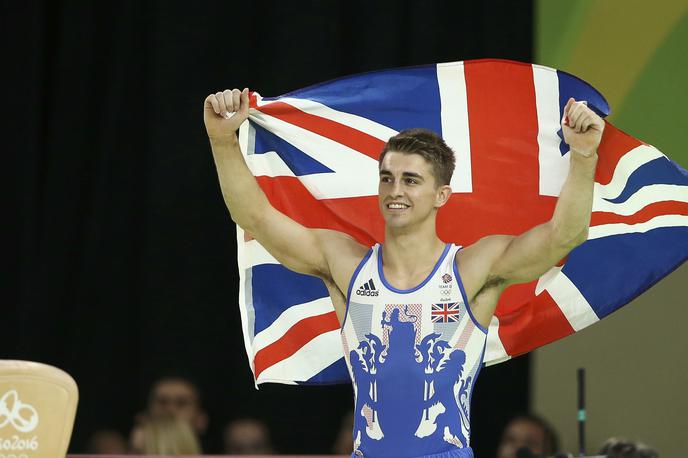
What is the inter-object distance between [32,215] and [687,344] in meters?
2.57

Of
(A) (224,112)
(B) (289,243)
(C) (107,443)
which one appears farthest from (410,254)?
(C) (107,443)

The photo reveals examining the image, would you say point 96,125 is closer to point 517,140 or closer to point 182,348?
point 182,348

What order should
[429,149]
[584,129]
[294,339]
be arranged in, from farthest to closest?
[294,339], [429,149], [584,129]

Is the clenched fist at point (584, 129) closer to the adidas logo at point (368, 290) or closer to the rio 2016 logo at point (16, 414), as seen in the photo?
the adidas logo at point (368, 290)

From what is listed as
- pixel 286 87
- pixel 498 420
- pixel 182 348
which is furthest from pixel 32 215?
pixel 498 420

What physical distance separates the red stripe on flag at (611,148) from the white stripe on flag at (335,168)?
613mm

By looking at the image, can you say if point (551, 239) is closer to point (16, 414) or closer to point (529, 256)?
point (529, 256)

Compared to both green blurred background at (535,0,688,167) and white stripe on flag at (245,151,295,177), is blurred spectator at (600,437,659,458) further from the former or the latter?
green blurred background at (535,0,688,167)

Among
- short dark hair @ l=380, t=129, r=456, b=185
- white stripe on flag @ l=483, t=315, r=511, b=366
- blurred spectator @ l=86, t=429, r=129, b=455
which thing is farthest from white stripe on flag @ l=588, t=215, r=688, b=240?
blurred spectator @ l=86, t=429, r=129, b=455

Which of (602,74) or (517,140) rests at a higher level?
(602,74)

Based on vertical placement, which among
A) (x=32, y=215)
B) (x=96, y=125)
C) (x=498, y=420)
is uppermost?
(x=96, y=125)

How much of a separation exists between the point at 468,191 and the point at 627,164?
43 cm

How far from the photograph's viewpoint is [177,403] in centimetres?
488

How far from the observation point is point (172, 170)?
5.12 metres
